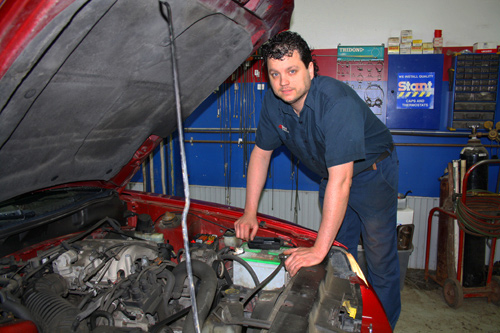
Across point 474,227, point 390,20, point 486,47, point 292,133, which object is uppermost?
point 390,20

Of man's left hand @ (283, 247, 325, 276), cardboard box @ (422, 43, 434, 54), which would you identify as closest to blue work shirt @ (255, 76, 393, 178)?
man's left hand @ (283, 247, 325, 276)

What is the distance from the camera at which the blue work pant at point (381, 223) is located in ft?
6.62

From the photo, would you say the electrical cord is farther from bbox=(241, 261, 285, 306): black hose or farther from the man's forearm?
bbox=(241, 261, 285, 306): black hose

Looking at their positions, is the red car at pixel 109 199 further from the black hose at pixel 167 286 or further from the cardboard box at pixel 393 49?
the cardboard box at pixel 393 49

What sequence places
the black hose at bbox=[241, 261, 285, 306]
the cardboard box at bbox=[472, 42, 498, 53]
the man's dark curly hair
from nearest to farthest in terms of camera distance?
the black hose at bbox=[241, 261, 285, 306]
the man's dark curly hair
the cardboard box at bbox=[472, 42, 498, 53]

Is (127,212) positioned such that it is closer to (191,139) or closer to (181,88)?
(181,88)

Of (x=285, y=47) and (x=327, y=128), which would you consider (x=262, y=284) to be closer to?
(x=327, y=128)

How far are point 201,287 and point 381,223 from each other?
4.31 ft

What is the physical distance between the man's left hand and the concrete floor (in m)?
1.86

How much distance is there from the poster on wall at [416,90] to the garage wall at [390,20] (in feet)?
1.44

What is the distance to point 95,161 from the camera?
68.6 inches

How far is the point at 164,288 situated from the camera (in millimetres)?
1263

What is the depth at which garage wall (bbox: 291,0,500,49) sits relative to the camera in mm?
3492

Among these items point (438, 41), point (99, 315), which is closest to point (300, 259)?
point (99, 315)
